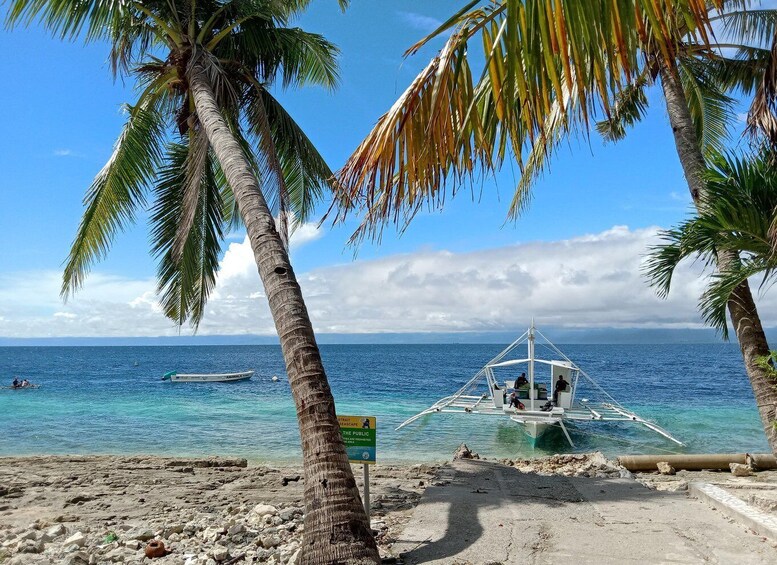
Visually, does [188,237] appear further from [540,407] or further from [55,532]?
[540,407]

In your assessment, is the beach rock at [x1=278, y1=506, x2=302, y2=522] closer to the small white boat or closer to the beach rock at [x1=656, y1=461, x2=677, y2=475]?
the beach rock at [x1=656, y1=461, x2=677, y2=475]

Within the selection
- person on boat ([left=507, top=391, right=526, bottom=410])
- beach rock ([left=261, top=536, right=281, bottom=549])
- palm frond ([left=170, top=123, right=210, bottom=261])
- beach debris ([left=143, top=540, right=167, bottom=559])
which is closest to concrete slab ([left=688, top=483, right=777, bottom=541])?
beach rock ([left=261, top=536, right=281, bottom=549])

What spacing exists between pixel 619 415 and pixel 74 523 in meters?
17.5

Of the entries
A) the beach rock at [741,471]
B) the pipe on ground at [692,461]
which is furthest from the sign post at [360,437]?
the beach rock at [741,471]

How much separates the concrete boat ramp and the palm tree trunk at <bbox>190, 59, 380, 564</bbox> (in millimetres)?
801

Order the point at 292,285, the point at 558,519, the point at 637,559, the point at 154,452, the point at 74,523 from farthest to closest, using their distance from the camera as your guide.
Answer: the point at 154,452
the point at 74,523
the point at 558,519
the point at 292,285
the point at 637,559

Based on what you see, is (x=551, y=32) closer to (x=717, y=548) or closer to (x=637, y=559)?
(x=637, y=559)

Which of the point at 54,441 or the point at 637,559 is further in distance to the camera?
the point at 54,441

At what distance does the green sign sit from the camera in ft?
18.1

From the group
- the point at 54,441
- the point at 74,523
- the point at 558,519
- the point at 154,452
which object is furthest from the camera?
the point at 54,441

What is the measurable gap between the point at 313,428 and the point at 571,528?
291 cm

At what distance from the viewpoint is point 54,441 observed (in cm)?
2041

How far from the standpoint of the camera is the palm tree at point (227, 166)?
178 inches

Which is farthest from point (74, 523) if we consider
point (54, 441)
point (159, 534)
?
point (54, 441)
